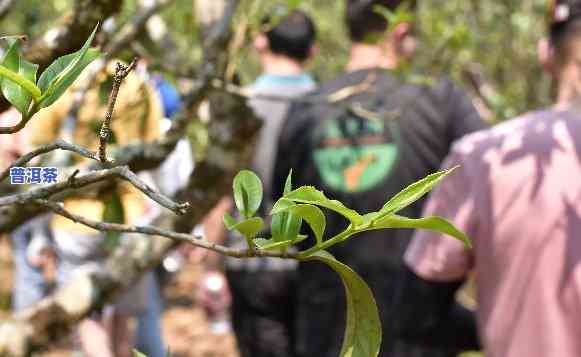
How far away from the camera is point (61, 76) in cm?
89

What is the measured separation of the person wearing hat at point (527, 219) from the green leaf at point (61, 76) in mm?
1487

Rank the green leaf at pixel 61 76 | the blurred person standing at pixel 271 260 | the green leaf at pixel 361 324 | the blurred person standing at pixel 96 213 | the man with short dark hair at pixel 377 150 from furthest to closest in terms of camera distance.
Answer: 1. the blurred person standing at pixel 271 260
2. the man with short dark hair at pixel 377 150
3. the blurred person standing at pixel 96 213
4. the green leaf at pixel 361 324
5. the green leaf at pixel 61 76

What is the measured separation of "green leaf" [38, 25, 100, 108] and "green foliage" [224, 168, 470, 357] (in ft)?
0.63

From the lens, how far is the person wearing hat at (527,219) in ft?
7.09

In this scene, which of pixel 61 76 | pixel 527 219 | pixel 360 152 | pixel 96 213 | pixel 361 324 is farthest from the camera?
pixel 96 213

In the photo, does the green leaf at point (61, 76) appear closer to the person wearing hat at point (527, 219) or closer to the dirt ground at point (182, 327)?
the person wearing hat at point (527, 219)

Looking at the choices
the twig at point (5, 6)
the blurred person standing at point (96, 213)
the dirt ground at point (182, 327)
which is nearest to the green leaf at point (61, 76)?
the twig at point (5, 6)

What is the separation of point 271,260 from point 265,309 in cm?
21

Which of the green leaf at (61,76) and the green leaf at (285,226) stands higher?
the green leaf at (61,76)

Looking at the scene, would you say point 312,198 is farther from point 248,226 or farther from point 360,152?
→ point 360,152

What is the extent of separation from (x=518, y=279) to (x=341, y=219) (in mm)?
1065

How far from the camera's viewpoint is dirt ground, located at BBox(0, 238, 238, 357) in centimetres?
719

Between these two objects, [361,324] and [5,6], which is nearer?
[361,324]

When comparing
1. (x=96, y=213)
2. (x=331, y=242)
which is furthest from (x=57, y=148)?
(x=96, y=213)
